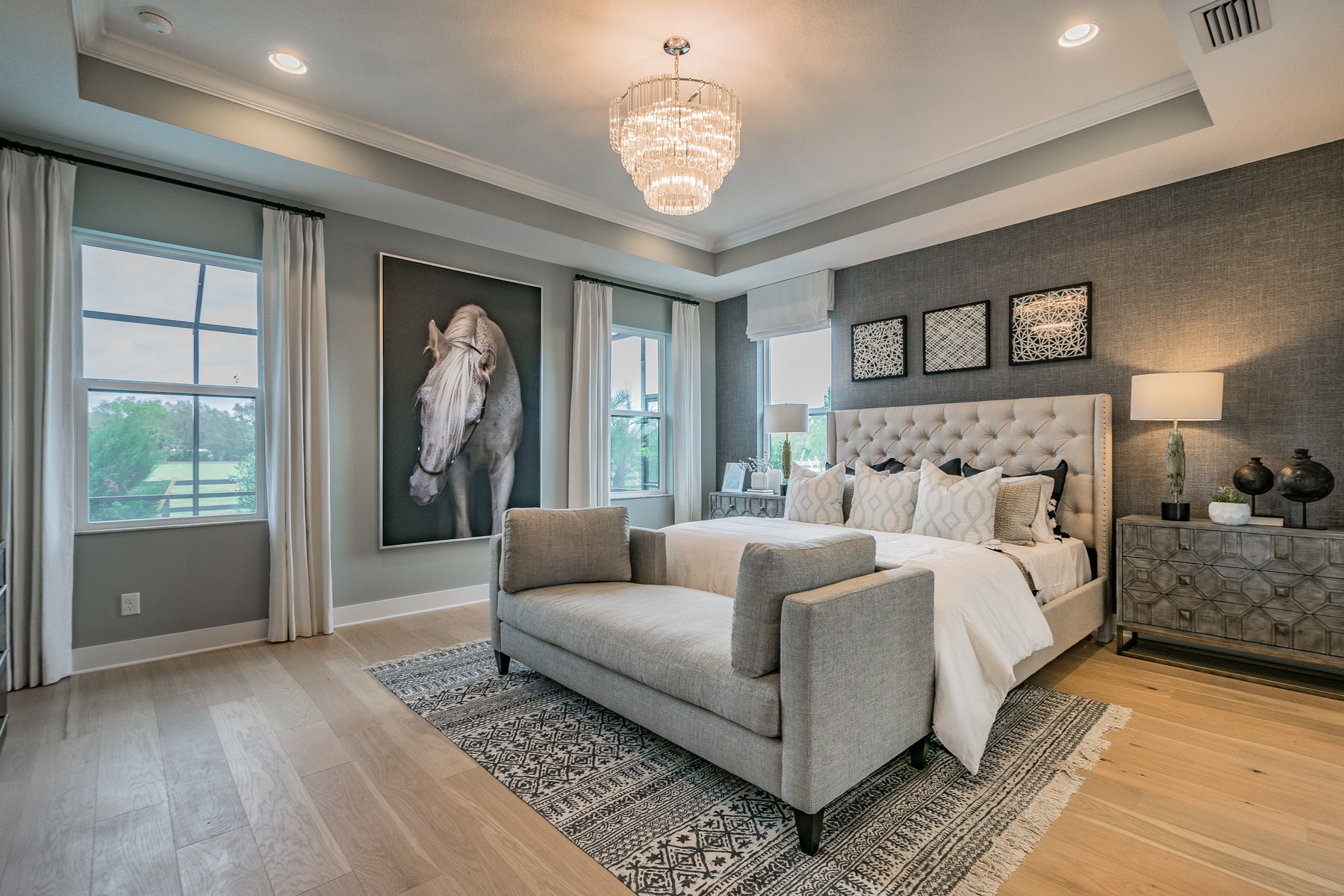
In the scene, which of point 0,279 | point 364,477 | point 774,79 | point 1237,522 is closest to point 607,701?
point 364,477

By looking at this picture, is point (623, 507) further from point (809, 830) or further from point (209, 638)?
point (209, 638)

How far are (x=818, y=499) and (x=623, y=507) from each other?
4.52 feet

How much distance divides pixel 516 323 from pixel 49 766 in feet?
11.0

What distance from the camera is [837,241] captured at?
4305 mm

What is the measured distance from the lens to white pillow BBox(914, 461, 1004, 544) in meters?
3.19

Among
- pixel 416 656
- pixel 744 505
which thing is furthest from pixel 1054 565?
pixel 416 656

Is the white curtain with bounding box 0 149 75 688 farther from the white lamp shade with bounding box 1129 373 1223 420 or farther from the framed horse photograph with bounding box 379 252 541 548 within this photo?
the white lamp shade with bounding box 1129 373 1223 420

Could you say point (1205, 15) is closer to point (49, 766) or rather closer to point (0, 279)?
point (49, 766)

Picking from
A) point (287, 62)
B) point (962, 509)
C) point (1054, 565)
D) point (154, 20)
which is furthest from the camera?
point (962, 509)

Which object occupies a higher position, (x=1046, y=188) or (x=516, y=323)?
(x=1046, y=188)

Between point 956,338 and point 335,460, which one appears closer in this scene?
point 335,460

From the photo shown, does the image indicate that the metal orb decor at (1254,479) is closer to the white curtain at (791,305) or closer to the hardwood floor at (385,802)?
the hardwood floor at (385,802)

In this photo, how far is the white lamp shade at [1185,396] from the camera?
9.93ft

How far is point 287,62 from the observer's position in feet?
8.97
